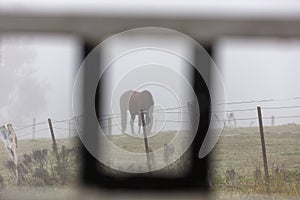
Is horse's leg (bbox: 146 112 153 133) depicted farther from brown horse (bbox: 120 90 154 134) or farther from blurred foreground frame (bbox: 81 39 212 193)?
blurred foreground frame (bbox: 81 39 212 193)

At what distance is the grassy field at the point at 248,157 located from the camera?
102 centimetres

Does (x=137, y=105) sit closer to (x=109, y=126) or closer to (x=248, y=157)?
(x=109, y=126)

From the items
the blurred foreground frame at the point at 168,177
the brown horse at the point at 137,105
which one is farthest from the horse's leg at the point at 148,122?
the blurred foreground frame at the point at 168,177

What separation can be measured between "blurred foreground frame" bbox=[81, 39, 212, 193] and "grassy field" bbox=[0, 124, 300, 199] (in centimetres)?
9

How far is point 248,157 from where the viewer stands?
109 centimetres

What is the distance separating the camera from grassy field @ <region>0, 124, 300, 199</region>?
102cm

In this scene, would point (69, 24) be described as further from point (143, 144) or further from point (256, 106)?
point (256, 106)

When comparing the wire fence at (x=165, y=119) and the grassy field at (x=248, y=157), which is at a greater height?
the wire fence at (x=165, y=119)

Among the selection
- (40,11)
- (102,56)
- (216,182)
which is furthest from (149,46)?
(216,182)

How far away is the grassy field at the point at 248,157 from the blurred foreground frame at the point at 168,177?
0.28 ft

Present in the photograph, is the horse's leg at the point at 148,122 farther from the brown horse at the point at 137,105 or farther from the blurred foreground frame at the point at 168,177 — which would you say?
the blurred foreground frame at the point at 168,177

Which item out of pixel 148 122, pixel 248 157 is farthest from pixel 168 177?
pixel 248 157

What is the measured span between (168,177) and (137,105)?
158 millimetres

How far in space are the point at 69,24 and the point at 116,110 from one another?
0.68ft
